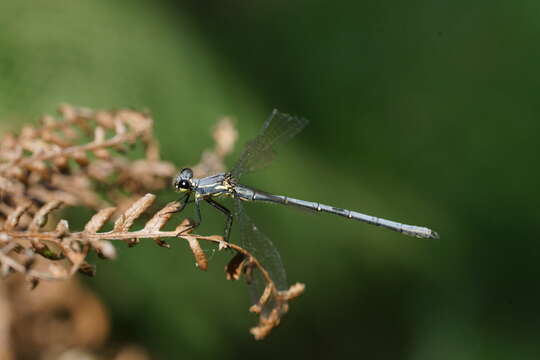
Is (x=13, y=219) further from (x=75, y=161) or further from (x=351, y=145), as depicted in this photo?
(x=351, y=145)

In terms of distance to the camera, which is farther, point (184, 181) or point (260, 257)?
point (184, 181)

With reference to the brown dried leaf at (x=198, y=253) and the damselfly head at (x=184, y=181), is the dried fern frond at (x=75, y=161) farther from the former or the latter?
the brown dried leaf at (x=198, y=253)

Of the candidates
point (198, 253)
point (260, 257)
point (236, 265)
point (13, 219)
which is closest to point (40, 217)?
point (13, 219)

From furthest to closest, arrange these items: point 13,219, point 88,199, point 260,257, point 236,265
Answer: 1. point 260,257
2. point 88,199
3. point 236,265
4. point 13,219

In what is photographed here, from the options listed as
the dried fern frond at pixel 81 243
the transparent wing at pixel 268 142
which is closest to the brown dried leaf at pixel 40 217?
the dried fern frond at pixel 81 243

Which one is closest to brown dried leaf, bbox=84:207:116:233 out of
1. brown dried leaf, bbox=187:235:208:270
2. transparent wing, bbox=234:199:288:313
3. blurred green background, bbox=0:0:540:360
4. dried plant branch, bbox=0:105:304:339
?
dried plant branch, bbox=0:105:304:339

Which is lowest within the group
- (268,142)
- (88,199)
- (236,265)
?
(236,265)
